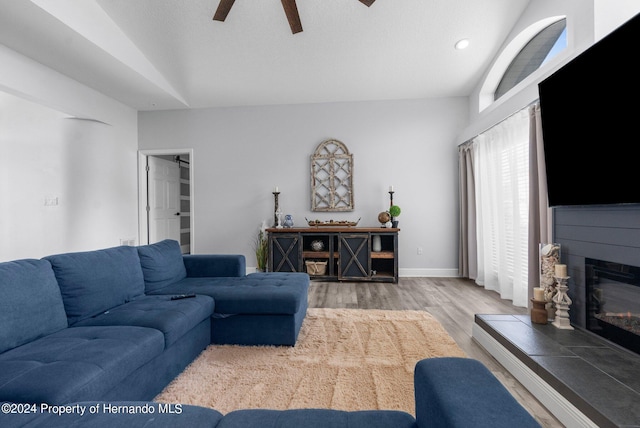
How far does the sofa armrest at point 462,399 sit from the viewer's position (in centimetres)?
68

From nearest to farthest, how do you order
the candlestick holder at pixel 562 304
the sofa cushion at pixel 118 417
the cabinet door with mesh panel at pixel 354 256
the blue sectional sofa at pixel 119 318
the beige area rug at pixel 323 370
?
the sofa cushion at pixel 118 417 → the blue sectional sofa at pixel 119 318 → the beige area rug at pixel 323 370 → the candlestick holder at pixel 562 304 → the cabinet door with mesh panel at pixel 354 256

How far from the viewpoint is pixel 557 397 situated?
1443 mm

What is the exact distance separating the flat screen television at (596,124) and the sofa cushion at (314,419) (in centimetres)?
183

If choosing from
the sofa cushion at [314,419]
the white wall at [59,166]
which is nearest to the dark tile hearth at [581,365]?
the sofa cushion at [314,419]

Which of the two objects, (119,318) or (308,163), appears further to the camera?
(308,163)

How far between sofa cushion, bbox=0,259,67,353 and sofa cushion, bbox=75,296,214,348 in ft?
0.62

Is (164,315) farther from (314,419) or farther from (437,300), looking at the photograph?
(437,300)

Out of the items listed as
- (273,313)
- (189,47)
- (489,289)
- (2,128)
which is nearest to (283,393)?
(273,313)

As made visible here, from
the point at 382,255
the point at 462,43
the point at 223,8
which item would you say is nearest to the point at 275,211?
the point at 382,255

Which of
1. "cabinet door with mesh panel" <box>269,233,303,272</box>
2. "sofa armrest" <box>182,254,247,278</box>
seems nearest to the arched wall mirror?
"cabinet door with mesh panel" <box>269,233,303,272</box>

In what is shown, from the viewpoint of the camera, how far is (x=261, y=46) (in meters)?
3.69

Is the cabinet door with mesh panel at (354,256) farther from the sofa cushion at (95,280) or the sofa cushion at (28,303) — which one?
the sofa cushion at (28,303)

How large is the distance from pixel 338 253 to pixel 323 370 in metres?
2.54

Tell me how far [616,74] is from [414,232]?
3.19 metres
